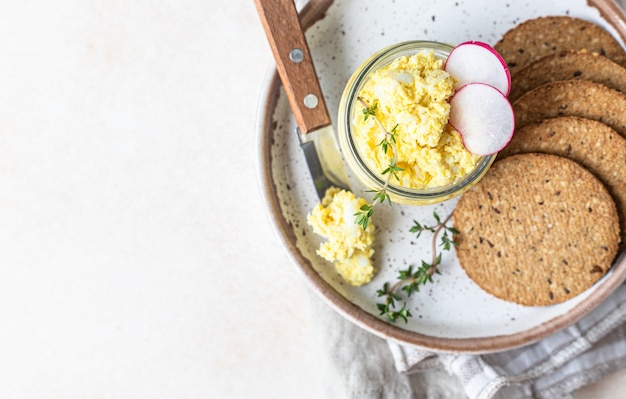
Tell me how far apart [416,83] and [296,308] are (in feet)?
3.00

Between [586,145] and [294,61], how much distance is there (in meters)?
0.84

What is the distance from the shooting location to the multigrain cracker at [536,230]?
70.6 inches

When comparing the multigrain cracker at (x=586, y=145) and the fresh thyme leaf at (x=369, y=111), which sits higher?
the fresh thyme leaf at (x=369, y=111)

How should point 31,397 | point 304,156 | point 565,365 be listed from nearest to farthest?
point 304,156 → point 565,365 → point 31,397

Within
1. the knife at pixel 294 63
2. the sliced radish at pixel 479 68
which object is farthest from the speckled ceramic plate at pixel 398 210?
the sliced radish at pixel 479 68

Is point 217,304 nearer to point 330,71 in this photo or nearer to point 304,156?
point 304,156

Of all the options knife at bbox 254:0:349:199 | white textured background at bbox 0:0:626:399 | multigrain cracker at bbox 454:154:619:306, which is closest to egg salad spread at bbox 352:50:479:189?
knife at bbox 254:0:349:199

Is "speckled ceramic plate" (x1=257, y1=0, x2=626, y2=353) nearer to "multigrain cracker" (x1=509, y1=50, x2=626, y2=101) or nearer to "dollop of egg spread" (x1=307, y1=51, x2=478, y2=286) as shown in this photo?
"multigrain cracker" (x1=509, y1=50, x2=626, y2=101)

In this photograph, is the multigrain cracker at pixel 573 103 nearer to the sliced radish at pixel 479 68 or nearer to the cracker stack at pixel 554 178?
the cracker stack at pixel 554 178

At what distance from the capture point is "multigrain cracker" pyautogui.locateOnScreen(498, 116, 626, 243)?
177cm

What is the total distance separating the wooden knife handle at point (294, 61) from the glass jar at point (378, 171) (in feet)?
0.27

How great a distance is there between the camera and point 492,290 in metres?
1.90

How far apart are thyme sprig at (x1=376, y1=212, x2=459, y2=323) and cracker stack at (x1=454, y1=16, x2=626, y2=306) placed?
0.18ft

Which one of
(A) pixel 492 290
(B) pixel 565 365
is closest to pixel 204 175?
(A) pixel 492 290
